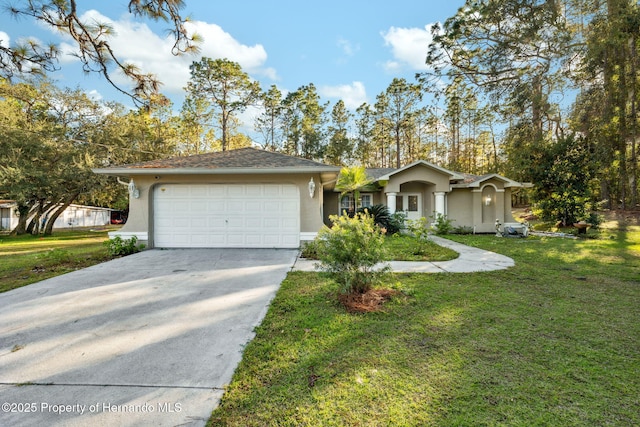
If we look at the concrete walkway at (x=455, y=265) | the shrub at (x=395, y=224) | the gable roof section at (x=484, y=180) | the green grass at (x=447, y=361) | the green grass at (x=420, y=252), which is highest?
the gable roof section at (x=484, y=180)

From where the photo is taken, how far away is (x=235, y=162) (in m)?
8.98

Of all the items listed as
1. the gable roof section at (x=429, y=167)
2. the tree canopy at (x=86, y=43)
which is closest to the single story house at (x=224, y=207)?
the tree canopy at (x=86, y=43)

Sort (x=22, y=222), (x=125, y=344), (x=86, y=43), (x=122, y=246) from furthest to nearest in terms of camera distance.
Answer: (x=22, y=222), (x=122, y=246), (x=86, y=43), (x=125, y=344)

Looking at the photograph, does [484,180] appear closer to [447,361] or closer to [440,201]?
[440,201]

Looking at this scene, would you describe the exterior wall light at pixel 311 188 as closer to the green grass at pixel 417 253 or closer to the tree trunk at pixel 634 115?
the green grass at pixel 417 253

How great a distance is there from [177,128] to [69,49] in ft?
78.0

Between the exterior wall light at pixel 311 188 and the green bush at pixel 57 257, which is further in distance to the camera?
the exterior wall light at pixel 311 188

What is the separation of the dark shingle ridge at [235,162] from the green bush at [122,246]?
7.12 ft

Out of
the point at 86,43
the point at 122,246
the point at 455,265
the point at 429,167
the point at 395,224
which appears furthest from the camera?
the point at 429,167

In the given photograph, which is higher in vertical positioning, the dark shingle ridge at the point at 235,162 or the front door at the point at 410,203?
the dark shingle ridge at the point at 235,162

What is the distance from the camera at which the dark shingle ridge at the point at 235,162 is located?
8513 mm

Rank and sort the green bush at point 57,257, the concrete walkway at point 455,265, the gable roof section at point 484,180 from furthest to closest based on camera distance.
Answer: the gable roof section at point 484,180, the green bush at point 57,257, the concrete walkway at point 455,265

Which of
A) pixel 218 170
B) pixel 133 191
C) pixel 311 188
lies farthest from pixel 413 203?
pixel 133 191

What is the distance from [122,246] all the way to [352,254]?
7519 mm
